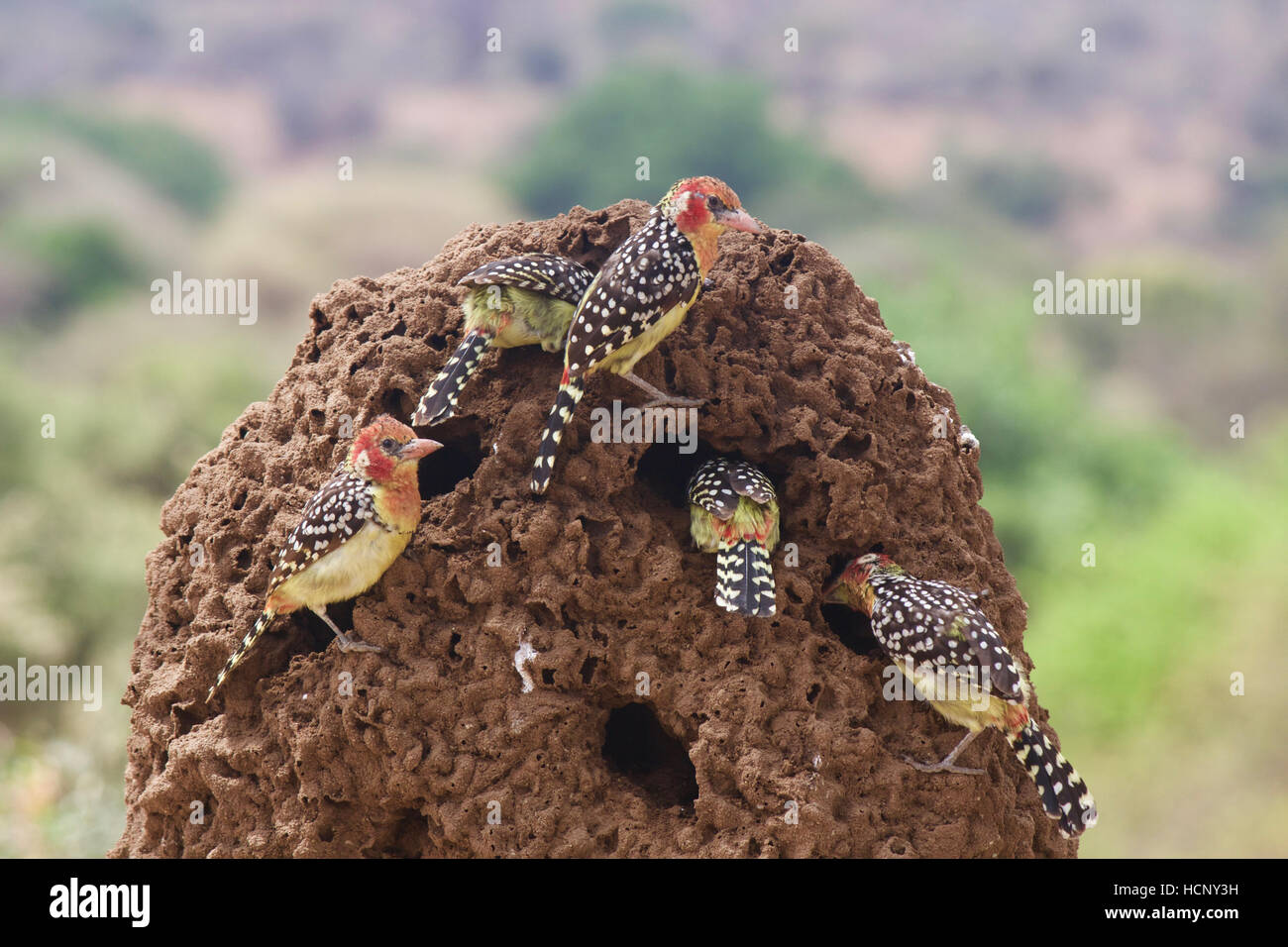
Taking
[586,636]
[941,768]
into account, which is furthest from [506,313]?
[941,768]

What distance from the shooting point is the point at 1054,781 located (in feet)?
13.4

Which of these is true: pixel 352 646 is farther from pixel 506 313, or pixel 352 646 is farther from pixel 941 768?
pixel 941 768

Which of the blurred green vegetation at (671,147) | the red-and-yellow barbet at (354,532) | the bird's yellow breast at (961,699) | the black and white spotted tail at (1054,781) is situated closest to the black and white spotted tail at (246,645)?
the red-and-yellow barbet at (354,532)

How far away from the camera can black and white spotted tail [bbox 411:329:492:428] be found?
4145 mm

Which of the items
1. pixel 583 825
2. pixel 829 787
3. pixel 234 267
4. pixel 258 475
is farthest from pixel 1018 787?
pixel 234 267

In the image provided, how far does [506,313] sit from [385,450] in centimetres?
65

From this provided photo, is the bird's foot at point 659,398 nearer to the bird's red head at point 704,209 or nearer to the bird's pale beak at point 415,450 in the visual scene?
the bird's red head at point 704,209

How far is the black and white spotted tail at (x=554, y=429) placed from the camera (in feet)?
13.3

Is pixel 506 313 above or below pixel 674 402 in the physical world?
above

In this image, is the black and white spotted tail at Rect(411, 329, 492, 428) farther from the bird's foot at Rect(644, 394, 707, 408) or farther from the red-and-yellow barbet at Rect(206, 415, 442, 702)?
the bird's foot at Rect(644, 394, 707, 408)

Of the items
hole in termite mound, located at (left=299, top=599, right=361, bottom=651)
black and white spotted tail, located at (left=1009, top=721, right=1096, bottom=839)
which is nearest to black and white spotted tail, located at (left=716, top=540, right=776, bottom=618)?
black and white spotted tail, located at (left=1009, top=721, right=1096, bottom=839)

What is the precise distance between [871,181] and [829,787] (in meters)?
34.0

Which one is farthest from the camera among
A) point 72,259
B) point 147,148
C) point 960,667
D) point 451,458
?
point 147,148

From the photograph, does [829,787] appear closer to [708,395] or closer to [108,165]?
[708,395]
